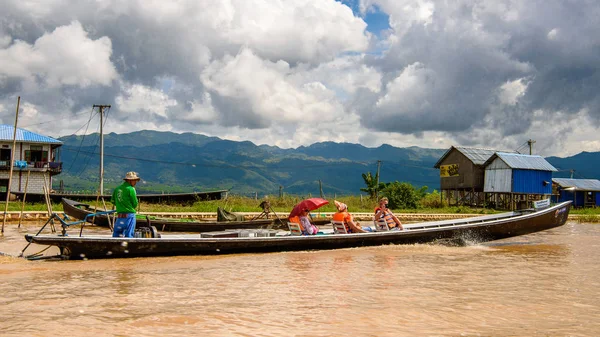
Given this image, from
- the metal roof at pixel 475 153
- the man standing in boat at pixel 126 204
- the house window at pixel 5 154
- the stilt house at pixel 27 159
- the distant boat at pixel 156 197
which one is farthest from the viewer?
the metal roof at pixel 475 153

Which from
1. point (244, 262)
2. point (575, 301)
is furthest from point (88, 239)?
point (575, 301)

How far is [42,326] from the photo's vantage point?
6598 millimetres

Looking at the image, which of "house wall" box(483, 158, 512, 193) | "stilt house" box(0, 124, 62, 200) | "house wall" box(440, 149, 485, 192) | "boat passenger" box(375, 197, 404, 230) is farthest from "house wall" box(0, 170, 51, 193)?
"house wall" box(483, 158, 512, 193)

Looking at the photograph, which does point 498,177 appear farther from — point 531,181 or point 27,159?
point 27,159

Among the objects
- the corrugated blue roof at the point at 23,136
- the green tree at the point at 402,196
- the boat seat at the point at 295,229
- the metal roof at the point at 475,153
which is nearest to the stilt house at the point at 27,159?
the corrugated blue roof at the point at 23,136

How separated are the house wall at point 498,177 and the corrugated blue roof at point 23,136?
36.5m

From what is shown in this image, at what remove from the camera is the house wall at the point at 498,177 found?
135 feet

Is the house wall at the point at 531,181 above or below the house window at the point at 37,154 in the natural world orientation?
below

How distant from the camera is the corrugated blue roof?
135ft

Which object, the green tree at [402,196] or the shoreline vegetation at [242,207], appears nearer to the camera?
the shoreline vegetation at [242,207]

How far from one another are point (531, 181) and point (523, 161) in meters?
1.84

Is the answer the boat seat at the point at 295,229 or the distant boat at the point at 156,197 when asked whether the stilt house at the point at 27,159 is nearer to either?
the distant boat at the point at 156,197

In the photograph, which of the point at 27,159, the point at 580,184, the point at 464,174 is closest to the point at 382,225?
the point at 464,174

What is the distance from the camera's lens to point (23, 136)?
4222 centimetres
